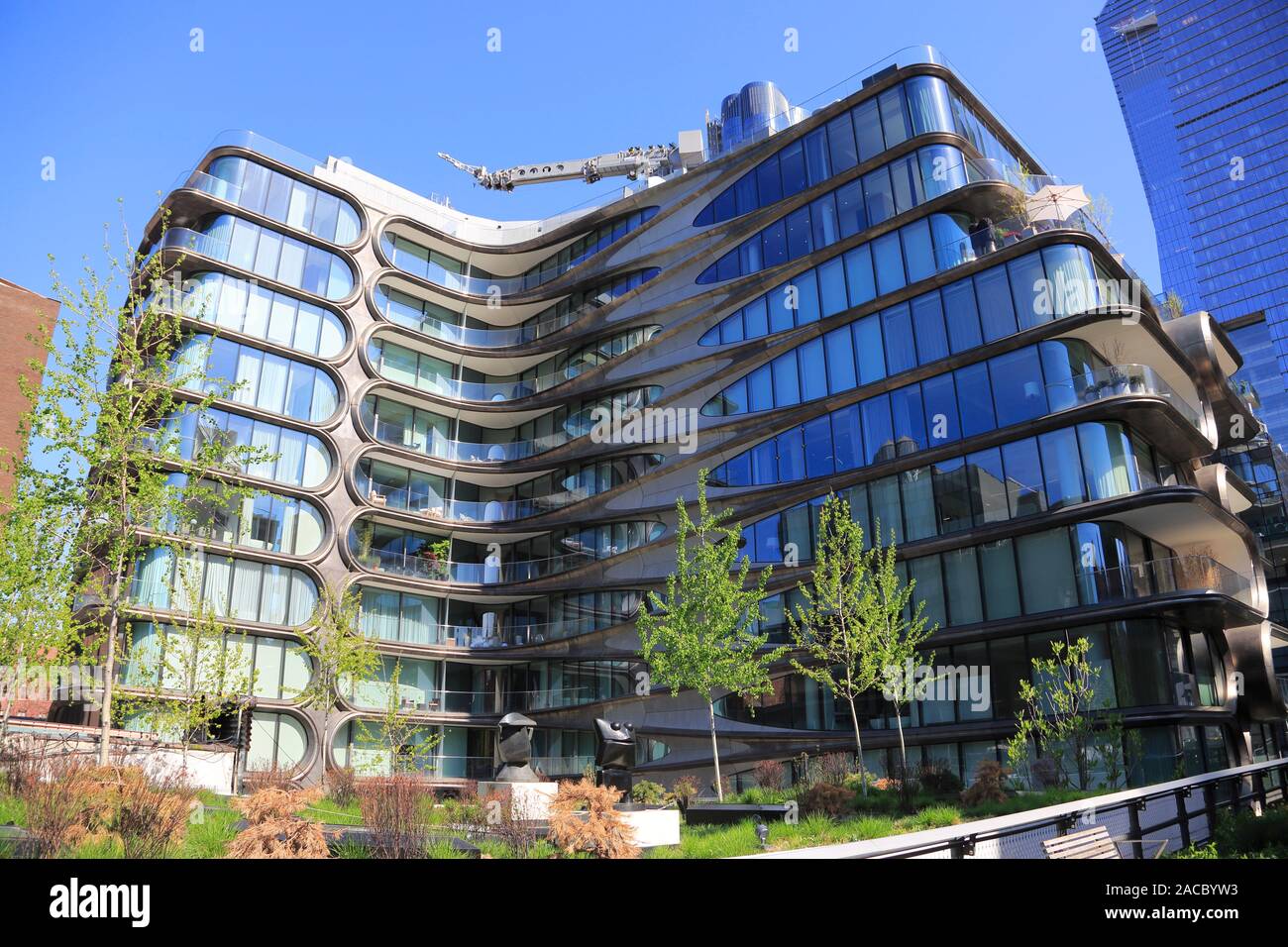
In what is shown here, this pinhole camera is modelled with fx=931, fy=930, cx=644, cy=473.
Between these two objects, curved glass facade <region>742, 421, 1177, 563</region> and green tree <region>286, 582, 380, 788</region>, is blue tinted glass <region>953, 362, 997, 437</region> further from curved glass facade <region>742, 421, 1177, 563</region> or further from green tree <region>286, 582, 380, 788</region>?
green tree <region>286, 582, 380, 788</region>

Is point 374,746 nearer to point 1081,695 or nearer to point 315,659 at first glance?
point 315,659

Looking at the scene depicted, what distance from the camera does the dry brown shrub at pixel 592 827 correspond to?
1305cm

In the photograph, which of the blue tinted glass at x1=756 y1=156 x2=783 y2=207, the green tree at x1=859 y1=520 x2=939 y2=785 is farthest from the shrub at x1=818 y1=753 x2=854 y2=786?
the blue tinted glass at x1=756 y1=156 x2=783 y2=207

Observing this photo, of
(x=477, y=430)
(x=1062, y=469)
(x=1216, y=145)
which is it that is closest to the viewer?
(x=1062, y=469)

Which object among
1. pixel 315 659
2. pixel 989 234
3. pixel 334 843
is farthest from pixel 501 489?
pixel 334 843

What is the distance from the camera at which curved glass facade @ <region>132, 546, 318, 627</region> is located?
33188 mm

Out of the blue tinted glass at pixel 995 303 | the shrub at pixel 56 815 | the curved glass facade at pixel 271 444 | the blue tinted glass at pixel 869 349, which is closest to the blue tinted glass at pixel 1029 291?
the blue tinted glass at pixel 995 303

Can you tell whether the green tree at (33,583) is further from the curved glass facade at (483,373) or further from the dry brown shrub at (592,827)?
the curved glass facade at (483,373)

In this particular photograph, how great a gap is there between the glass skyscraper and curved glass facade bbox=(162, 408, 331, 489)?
129m

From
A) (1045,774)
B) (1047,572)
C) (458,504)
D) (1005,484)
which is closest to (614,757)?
(1045,774)

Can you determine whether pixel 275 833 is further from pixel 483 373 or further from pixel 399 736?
Answer: pixel 483 373

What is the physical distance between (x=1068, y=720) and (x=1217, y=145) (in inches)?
6399

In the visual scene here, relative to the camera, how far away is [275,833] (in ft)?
36.6

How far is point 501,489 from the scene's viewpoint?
4762 cm
